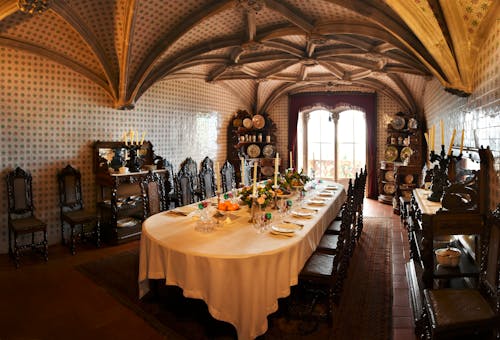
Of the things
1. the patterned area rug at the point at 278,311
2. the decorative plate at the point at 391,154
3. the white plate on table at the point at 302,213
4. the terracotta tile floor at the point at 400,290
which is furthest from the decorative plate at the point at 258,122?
the white plate on table at the point at 302,213

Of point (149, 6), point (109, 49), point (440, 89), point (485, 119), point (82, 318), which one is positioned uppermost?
point (149, 6)

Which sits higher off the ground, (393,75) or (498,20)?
(393,75)

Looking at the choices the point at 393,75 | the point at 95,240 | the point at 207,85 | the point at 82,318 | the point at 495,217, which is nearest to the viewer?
the point at 495,217

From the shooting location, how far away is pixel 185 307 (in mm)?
3656

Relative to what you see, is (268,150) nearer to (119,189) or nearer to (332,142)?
(332,142)

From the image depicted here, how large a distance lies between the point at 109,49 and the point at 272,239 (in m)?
4.64

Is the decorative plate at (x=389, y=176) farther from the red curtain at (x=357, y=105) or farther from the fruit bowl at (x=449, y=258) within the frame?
the fruit bowl at (x=449, y=258)

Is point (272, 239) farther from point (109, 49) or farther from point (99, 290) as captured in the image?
point (109, 49)

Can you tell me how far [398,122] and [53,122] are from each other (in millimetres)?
8838

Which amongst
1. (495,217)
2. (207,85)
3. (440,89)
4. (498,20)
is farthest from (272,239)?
(207,85)

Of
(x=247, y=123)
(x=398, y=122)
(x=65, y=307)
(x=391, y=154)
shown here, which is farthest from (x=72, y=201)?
(x=398, y=122)

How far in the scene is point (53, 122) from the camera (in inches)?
234

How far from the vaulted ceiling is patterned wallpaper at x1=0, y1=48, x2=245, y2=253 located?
0.30 metres

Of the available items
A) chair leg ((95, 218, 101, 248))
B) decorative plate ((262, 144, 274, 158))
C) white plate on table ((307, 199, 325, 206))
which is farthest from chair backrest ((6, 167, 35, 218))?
decorative plate ((262, 144, 274, 158))
